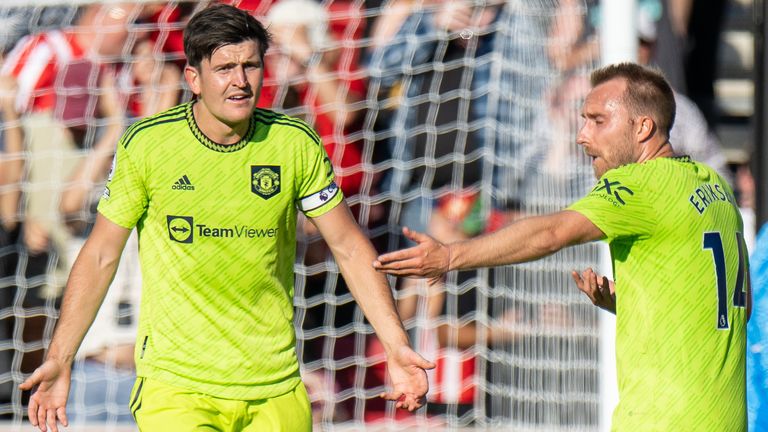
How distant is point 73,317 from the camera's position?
160 inches

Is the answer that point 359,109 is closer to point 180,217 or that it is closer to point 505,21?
point 505,21

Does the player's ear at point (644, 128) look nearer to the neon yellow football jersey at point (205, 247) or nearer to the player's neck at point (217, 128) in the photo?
the neon yellow football jersey at point (205, 247)

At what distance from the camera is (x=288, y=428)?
13.4ft

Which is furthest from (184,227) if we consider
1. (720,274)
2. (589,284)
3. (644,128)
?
(720,274)

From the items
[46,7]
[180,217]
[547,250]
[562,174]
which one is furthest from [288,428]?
[46,7]

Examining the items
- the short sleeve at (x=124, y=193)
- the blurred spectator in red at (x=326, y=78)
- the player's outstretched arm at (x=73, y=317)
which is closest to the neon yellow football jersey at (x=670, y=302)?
the short sleeve at (x=124, y=193)

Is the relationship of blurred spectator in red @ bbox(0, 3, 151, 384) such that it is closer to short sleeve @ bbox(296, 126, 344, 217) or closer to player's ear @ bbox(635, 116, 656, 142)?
short sleeve @ bbox(296, 126, 344, 217)


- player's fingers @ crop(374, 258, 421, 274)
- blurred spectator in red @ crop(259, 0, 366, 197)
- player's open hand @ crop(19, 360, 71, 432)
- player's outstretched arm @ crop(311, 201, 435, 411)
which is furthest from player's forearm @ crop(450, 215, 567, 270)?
blurred spectator in red @ crop(259, 0, 366, 197)

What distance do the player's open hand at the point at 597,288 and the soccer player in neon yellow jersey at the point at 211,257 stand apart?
67cm

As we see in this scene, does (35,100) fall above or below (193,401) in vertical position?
above

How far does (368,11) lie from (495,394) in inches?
97.4

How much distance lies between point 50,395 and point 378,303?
3.78 feet

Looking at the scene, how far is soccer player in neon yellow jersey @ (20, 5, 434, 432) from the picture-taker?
4059mm

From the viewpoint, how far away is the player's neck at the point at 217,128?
4.13 meters
